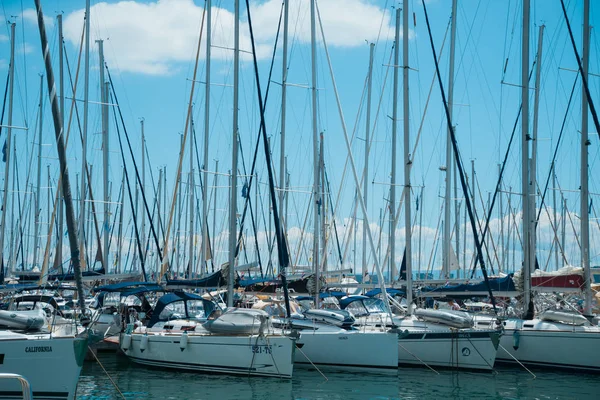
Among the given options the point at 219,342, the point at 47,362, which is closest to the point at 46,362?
the point at 47,362

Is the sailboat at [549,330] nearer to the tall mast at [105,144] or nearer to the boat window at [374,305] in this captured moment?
the boat window at [374,305]

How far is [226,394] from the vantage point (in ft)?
65.6

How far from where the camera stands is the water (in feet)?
66.0

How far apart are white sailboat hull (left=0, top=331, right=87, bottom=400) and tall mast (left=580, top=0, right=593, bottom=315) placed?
18.0 meters

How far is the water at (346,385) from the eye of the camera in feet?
66.0

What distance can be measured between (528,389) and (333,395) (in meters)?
6.00

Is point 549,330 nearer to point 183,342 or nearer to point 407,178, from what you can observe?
point 407,178

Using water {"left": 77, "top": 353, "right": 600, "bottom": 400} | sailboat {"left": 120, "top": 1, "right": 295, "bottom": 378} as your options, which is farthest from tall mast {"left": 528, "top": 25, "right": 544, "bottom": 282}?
sailboat {"left": 120, "top": 1, "right": 295, "bottom": 378}

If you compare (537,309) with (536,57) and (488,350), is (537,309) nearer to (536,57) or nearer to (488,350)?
(488,350)

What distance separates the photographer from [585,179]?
2623 centimetres

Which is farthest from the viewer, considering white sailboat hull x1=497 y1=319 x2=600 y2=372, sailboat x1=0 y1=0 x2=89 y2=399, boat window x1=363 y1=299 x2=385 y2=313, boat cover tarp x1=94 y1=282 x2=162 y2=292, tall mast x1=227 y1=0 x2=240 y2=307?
boat window x1=363 y1=299 x2=385 y2=313

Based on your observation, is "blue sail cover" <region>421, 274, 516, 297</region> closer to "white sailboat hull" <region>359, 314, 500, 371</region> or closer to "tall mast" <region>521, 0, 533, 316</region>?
"tall mast" <region>521, 0, 533, 316</region>

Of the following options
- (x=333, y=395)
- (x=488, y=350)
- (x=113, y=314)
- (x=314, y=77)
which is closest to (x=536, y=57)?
(x=314, y=77)

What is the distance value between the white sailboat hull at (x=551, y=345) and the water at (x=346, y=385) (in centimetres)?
43
